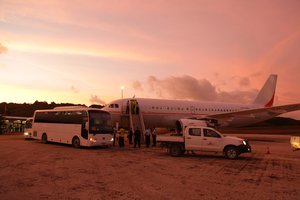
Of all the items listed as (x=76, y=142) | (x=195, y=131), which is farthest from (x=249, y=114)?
(x=76, y=142)

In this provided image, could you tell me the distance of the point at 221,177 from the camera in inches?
459

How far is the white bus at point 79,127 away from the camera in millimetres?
22853

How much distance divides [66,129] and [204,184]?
17.3 m

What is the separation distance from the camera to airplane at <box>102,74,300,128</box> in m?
31.6

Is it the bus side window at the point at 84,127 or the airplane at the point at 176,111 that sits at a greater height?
the airplane at the point at 176,111

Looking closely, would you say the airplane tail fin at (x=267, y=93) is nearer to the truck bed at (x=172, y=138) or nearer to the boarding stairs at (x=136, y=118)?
the boarding stairs at (x=136, y=118)

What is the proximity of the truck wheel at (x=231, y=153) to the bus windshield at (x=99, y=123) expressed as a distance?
1038 centimetres

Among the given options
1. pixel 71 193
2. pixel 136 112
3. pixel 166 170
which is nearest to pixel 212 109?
pixel 136 112

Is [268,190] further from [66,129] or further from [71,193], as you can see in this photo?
[66,129]

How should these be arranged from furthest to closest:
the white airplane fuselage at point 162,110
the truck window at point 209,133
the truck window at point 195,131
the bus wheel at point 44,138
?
1. the white airplane fuselage at point 162,110
2. the bus wheel at point 44,138
3. the truck window at point 195,131
4. the truck window at point 209,133

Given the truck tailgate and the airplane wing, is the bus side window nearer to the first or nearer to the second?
the truck tailgate

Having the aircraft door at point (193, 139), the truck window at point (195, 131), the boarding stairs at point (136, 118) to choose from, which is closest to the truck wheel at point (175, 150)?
the aircraft door at point (193, 139)

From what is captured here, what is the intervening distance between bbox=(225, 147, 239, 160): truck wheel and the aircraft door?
1.80 metres


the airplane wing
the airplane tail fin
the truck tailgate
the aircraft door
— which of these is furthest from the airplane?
the aircraft door
